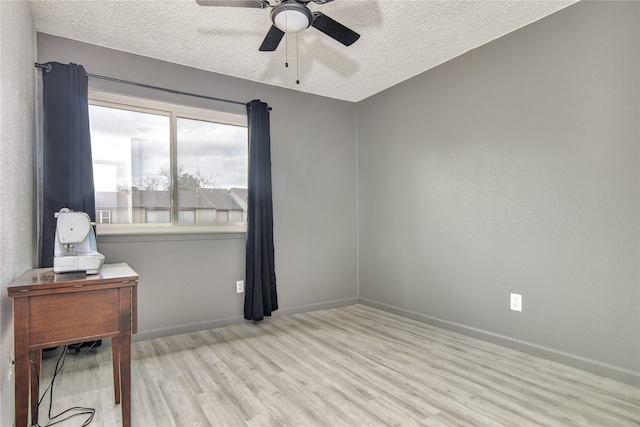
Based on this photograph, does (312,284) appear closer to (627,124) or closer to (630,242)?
(630,242)

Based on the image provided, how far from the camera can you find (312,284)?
390 centimetres

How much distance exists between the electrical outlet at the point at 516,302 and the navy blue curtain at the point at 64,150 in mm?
Result: 3294

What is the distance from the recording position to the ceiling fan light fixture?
177 centimetres

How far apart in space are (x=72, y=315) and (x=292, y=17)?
1.80m

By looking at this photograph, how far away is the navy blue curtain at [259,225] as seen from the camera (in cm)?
335

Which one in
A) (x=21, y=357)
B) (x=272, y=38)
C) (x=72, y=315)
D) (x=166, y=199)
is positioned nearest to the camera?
(x=21, y=357)

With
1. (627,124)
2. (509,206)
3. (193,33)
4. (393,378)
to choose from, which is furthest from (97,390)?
(627,124)

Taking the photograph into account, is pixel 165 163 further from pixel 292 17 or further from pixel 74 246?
pixel 292 17

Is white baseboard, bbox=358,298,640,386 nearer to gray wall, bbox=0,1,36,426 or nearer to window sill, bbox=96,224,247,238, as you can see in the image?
window sill, bbox=96,224,247,238

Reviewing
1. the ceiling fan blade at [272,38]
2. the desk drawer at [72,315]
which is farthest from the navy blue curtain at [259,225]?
→ the desk drawer at [72,315]

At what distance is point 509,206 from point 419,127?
1193 millimetres

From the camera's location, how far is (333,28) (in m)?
1.97

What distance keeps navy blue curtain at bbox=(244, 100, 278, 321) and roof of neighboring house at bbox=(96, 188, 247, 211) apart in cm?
29

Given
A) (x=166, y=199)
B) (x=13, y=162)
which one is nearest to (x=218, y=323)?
(x=166, y=199)
